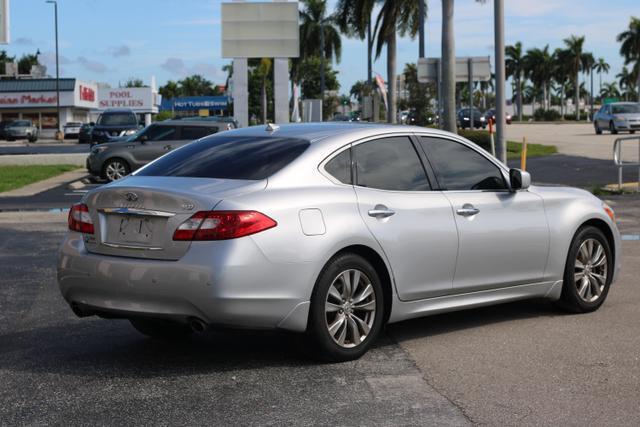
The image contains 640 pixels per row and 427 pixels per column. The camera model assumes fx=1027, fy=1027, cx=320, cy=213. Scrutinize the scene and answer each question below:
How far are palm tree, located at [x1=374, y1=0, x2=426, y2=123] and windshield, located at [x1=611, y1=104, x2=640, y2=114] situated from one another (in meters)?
10.2

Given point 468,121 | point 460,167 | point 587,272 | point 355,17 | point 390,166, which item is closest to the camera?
point 390,166

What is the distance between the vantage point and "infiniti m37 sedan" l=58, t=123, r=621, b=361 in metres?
6.03

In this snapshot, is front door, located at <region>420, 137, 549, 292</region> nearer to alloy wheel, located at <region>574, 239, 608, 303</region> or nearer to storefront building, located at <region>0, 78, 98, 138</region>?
alloy wheel, located at <region>574, 239, 608, 303</region>

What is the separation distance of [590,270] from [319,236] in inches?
115

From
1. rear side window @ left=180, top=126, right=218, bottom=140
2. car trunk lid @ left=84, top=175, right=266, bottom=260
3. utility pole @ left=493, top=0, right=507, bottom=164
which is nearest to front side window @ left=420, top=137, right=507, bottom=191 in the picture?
car trunk lid @ left=84, top=175, right=266, bottom=260

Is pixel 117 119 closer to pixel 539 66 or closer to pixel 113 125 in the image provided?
pixel 113 125

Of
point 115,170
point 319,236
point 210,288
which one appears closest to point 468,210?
point 319,236

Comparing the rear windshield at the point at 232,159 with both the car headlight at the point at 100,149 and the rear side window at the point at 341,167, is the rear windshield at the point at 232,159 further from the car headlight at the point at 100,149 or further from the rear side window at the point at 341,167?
the car headlight at the point at 100,149

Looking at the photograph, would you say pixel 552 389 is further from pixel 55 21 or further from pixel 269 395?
pixel 55 21

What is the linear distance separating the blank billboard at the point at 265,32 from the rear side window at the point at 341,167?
4279 centimetres

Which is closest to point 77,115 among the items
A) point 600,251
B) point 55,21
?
point 55,21

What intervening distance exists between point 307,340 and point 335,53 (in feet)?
292

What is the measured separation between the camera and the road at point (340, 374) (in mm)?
5309

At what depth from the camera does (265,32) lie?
49.4 meters
